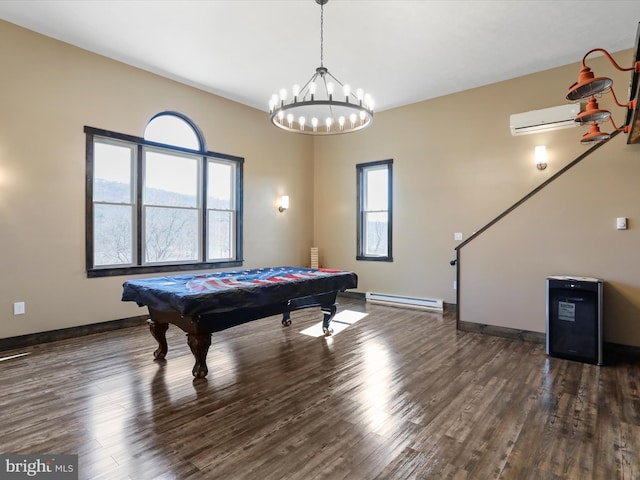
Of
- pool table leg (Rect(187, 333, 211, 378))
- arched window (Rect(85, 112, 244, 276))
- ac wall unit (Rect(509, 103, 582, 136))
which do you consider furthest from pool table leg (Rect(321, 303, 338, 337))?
ac wall unit (Rect(509, 103, 582, 136))

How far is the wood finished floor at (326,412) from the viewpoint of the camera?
6.08 ft

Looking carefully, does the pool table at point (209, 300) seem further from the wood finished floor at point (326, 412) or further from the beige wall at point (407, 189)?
the beige wall at point (407, 189)

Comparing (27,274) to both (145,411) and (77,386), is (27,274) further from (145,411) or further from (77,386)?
(145,411)

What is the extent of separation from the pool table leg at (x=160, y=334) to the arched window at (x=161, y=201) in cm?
163

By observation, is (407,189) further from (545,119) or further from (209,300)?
(209,300)

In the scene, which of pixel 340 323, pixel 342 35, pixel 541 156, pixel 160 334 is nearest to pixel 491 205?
pixel 541 156

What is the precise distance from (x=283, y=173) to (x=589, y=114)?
5090 millimetres

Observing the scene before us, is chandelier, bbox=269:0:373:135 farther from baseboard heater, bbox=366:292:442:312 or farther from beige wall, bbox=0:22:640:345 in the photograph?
baseboard heater, bbox=366:292:442:312

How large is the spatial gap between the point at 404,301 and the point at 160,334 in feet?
13.3

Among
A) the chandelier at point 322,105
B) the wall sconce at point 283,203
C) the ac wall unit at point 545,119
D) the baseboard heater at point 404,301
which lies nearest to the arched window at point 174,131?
the chandelier at point 322,105

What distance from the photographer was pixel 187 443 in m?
2.03

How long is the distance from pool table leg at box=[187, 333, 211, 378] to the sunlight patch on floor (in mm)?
1586

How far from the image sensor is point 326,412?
2.40m

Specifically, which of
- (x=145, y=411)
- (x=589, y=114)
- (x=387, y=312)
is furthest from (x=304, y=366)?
(x=589, y=114)
